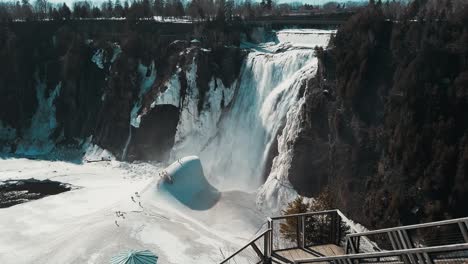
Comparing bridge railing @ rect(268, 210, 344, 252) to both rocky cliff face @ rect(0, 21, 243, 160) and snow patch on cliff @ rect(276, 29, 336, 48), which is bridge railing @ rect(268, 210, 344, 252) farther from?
rocky cliff face @ rect(0, 21, 243, 160)

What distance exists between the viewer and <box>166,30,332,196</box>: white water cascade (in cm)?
3441

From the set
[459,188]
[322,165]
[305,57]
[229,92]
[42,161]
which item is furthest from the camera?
[42,161]

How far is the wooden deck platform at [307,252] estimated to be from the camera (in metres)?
11.3

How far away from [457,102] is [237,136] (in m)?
18.5

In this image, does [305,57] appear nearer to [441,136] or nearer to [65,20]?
[441,136]

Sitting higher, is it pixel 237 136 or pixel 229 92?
pixel 229 92

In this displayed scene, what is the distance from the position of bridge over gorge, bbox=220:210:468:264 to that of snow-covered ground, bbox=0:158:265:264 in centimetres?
742

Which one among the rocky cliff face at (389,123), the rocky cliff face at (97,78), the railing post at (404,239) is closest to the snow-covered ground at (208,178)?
the rocky cliff face at (97,78)

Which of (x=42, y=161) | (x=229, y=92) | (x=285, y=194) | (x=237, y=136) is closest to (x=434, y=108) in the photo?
(x=285, y=194)

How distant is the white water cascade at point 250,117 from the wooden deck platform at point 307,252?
18.6 m

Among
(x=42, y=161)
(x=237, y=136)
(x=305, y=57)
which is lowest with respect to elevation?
(x=42, y=161)

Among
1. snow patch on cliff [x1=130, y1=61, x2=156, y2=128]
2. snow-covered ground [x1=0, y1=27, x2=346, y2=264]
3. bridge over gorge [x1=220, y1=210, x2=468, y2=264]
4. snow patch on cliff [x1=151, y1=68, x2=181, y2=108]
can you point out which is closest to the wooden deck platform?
bridge over gorge [x1=220, y1=210, x2=468, y2=264]

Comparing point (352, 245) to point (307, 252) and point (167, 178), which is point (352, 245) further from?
point (167, 178)

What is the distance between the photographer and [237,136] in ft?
127
